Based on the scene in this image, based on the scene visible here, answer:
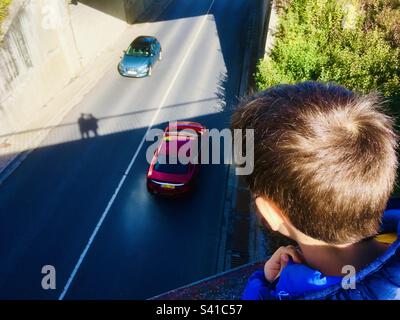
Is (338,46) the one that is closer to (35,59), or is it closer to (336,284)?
(35,59)

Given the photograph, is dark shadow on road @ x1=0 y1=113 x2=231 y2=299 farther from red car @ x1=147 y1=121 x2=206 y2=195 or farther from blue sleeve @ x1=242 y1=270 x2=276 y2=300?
blue sleeve @ x1=242 y1=270 x2=276 y2=300

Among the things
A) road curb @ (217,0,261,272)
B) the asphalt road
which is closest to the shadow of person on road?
the asphalt road

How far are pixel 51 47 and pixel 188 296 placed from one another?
565 inches

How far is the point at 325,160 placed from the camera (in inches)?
63.1

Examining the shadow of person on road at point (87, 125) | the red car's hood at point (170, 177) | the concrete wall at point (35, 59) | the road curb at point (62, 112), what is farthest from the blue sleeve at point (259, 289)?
the concrete wall at point (35, 59)

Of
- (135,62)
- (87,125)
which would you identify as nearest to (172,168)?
(87,125)

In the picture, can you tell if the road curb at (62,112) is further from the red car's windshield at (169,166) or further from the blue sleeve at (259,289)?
the blue sleeve at (259,289)

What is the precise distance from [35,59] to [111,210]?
8207mm

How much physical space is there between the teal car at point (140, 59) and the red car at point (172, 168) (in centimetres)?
671

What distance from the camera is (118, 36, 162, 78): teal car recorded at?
17953 mm

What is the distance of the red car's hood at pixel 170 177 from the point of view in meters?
11.1

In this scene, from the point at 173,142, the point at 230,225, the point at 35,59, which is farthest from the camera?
the point at 35,59

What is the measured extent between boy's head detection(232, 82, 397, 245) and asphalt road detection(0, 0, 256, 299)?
780cm
